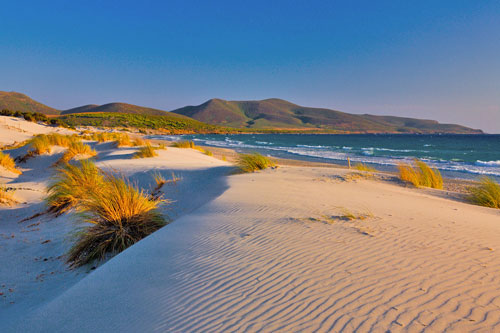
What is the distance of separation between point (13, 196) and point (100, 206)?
4497mm

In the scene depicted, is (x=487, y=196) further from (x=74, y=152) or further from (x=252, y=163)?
(x=74, y=152)

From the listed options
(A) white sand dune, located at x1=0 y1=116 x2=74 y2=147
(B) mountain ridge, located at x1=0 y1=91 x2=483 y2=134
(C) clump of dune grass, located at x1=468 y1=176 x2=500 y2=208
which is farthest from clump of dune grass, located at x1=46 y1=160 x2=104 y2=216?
(B) mountain ridge, located at x1=0 y1=91 x2=483 y2=134

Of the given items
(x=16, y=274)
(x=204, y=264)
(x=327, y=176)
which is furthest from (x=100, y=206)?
(x=327, y=176)

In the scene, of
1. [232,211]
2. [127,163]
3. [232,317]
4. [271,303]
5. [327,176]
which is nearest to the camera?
[232,317]

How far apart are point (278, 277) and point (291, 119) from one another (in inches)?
6084

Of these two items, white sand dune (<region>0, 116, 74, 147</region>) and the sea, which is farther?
white sand dune (<region>0, 116, 74, 147</region>)

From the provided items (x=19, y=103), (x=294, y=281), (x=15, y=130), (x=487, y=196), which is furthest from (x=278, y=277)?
(x=19, y=103)

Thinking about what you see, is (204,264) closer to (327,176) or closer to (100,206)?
(100,206)

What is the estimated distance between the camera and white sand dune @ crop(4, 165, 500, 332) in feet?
5.36

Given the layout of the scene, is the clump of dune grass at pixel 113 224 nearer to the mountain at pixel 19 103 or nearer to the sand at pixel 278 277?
the sand at pixel 278 277

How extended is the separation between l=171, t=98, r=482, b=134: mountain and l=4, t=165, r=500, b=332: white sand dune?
125453 millimetres

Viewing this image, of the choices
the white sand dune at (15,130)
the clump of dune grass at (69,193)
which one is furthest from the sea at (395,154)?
the white sand dune at (15,130)

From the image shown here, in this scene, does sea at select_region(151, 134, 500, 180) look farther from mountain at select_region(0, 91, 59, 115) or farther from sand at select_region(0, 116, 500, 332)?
mountain at select_region(0, 91, 59, 115)

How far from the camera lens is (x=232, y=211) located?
14.2 ft
